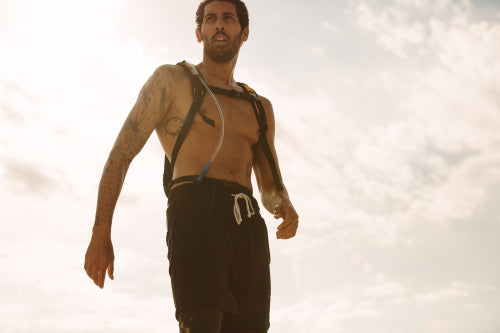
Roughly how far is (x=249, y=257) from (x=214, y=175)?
0.80 m

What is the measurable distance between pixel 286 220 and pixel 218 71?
1.86m

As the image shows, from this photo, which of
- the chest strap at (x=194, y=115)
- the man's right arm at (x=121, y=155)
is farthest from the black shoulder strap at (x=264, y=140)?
the man's right arm at (x=121, y=155)

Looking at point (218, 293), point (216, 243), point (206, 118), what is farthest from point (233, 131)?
point (218, 293)

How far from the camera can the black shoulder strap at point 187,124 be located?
18.0 feet

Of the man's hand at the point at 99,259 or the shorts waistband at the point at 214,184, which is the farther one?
the shorts waistband at the point at 214,184

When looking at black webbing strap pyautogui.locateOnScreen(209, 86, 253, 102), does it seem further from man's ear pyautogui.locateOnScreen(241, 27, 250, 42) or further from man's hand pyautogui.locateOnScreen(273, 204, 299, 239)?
man's hand pyautogui.locateOnScreen(273, 204, 299, 239)

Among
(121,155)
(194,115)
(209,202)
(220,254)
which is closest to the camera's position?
(220,254)

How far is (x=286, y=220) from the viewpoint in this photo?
18.5ft

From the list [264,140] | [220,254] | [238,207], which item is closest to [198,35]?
[264,140]

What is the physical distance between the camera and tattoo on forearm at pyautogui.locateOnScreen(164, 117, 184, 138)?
5.57 m

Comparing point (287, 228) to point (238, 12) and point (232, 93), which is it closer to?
point (232, 93)

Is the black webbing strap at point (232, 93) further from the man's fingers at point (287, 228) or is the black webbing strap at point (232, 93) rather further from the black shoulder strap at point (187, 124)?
the man's fingers at point (287, 228)

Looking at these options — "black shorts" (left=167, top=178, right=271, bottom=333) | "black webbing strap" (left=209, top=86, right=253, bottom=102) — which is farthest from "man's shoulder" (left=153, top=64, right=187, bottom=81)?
"black shorts" (left=167, top=178, right=271, bottom=333)

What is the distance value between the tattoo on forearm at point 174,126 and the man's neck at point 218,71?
872mm
